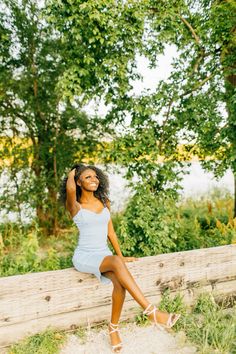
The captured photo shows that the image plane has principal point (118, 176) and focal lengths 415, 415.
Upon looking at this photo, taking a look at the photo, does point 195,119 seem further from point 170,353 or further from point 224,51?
point 170,353

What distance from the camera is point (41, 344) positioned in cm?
345

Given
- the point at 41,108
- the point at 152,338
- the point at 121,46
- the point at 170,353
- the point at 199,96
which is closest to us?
the point at 170,353

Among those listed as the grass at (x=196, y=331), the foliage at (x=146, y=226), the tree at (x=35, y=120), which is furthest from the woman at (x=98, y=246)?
the tree at (x=35, y=120)

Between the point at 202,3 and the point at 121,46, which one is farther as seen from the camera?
the point at 202,3

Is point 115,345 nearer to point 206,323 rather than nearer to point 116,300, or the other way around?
point 116,300

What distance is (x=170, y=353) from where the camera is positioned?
3.45 meters

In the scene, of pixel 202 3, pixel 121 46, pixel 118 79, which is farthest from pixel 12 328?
pixel 202 3

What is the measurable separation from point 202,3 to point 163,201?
2627mm

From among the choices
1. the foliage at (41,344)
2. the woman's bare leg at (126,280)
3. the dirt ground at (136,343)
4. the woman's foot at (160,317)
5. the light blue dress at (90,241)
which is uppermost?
the light blue dress at (90,241)

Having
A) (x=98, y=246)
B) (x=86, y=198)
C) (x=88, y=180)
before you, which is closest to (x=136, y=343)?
(x=98, y=246)

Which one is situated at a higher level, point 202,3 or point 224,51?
point 202,3

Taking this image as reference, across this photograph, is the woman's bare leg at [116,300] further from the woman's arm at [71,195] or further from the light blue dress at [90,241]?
the woman's arm at [71,195]

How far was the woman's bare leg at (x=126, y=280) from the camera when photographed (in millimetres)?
3303

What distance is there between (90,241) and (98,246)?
0.09m
